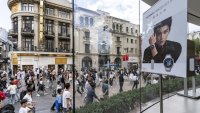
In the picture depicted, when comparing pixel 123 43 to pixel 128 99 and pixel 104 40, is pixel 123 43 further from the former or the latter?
pixel 128 99

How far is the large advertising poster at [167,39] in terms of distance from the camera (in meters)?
4.00

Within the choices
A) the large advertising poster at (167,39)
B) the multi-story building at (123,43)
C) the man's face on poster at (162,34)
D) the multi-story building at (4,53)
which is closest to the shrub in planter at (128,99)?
the multi-story building at (123,43)

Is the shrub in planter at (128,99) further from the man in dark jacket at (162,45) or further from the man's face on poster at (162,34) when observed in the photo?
the man's face on poster at (162,34)

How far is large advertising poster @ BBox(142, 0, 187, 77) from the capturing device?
400 centimetres

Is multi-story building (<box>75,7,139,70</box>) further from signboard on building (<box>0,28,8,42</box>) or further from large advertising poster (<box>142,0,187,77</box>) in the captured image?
signboard on building (<box>0,28,8,42</box>)

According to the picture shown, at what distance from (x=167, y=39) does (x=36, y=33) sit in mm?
34032

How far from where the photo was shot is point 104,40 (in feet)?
27.8

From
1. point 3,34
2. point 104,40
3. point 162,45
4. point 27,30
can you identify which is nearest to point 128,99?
point 104,40

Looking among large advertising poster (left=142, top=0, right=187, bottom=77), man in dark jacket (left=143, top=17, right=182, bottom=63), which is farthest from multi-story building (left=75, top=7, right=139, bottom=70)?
man in dark jacket (left=143, top=17, right=182, bottom=63)

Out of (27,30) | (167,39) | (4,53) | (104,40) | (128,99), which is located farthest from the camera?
(4,53)

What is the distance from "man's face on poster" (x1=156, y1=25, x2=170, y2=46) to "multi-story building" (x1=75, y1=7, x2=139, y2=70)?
2.81 meters

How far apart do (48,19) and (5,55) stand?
42.7ft

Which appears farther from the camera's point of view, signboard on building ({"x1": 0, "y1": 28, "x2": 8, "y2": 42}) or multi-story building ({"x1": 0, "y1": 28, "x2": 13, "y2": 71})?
signboard on building ({"x1": 0, "y1": 28, "x2": 8, "y2": 42})

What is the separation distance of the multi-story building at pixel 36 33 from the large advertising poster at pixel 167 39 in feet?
103
